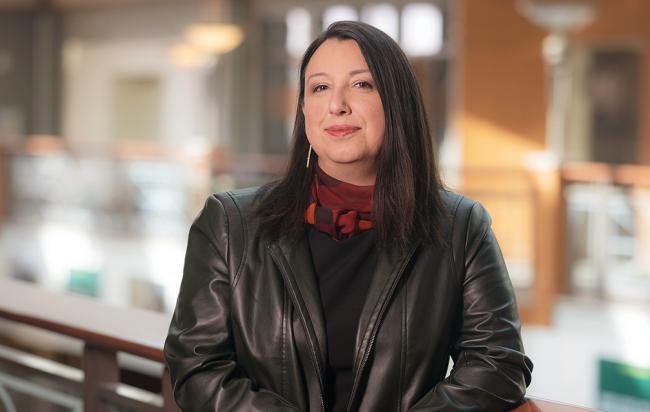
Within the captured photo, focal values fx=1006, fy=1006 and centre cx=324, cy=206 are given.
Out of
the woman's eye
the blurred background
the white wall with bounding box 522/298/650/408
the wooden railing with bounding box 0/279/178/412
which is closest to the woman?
the woman's eye

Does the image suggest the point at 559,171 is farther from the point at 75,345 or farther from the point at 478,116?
the point at 75,345

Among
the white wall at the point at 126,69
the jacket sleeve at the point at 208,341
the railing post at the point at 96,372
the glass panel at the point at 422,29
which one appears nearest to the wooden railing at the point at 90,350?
the railing post at the point at 96,372

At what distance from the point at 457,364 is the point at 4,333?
1581 millimetres

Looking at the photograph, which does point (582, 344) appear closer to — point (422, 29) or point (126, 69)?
point (422, 29)

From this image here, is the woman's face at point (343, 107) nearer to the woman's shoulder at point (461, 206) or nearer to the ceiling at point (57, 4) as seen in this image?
the woman's shoulder at point (461, 206)

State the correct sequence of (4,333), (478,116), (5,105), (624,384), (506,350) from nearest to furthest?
(506,350), (4,333), (624,384), (478,116), (5,105)

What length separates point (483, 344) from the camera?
5.18 feet

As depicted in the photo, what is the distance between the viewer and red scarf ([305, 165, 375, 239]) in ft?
5.36

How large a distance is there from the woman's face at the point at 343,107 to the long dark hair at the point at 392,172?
2 cm

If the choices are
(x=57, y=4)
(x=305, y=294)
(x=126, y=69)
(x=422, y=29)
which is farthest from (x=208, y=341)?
(x=57, y=4)

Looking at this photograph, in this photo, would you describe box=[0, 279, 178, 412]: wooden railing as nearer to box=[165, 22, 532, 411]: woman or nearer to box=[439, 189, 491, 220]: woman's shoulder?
box=[165, 22, 532, 411]: woman

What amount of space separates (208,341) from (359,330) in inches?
9.5

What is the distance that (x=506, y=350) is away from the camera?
158cm

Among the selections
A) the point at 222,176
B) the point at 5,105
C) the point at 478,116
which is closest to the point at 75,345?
the point at 222,176
